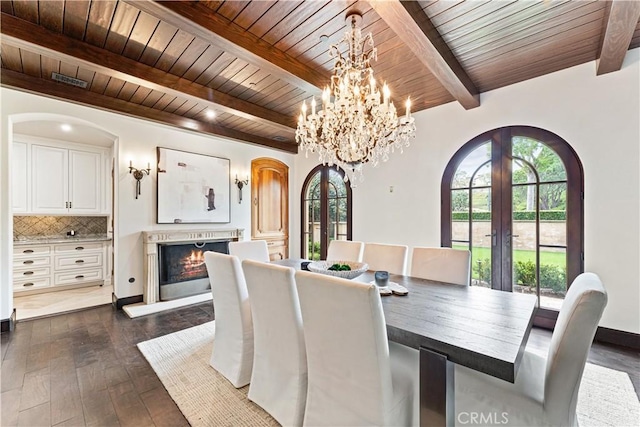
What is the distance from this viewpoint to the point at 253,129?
15.4ft

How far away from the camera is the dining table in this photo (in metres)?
1.07

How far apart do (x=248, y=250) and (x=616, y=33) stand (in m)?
3.68

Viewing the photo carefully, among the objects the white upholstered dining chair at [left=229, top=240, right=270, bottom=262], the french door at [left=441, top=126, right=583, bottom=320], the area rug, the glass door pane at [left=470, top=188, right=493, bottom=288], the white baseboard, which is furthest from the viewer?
the white baseboard

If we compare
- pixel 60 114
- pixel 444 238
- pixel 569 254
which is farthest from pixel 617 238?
pixel 60 114

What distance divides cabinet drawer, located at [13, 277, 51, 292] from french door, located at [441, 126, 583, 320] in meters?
6.13

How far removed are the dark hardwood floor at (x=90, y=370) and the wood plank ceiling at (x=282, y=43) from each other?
2628 mm

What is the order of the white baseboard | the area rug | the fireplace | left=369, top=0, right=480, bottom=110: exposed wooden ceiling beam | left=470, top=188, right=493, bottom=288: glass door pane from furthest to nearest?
1. the fireplace
2. the white baseboard
3. left=470, top=188, right=493, bottom=288: glass door pane
4. left=369, top=0, right=480, bottom=110: exposed wooden ceiling beam
5. the area rug

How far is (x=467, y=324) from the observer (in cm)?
133

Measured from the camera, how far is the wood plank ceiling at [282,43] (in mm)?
1920

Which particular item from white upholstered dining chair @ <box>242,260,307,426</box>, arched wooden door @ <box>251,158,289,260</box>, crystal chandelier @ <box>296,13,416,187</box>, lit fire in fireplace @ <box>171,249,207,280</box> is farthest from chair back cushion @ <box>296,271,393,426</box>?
arched wooden door @ <box>251,158,289,260</box>

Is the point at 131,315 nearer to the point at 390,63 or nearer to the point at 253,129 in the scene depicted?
the point at 253,129

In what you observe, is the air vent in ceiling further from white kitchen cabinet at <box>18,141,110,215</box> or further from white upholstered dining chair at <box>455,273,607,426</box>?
white upholstered dining chair at <box>455,273,607,426</box>

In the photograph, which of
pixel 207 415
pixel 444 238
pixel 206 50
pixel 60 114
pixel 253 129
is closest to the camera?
pixel 207 415

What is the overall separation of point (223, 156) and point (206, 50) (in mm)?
2457
